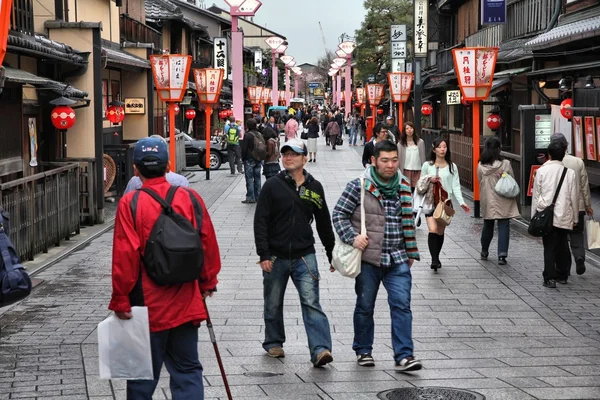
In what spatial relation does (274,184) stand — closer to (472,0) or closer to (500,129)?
(500,129)

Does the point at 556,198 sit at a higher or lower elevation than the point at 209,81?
lower

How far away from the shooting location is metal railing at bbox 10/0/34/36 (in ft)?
51.8

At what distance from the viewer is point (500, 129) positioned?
89.4ft

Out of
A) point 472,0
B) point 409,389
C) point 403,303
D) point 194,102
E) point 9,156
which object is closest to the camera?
point 409,389

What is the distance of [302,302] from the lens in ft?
25.3

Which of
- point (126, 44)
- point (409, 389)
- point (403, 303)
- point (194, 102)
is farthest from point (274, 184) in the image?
point (194, 102)

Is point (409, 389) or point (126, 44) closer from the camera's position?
point (409, 389)

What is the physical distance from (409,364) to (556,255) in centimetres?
456

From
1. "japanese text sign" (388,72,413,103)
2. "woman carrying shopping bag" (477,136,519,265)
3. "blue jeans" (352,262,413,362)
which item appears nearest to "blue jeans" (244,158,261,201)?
"woman carrying shopping bag" (477,136,519,265)

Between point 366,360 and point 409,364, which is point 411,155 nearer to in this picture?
point 366,360

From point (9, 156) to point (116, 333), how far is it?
35.7ft

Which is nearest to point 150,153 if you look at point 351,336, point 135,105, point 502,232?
point 351,336

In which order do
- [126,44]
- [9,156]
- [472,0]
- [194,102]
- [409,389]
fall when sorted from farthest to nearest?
[194,102] → [472,0] → [126,44] → [9,156] → [409,389]

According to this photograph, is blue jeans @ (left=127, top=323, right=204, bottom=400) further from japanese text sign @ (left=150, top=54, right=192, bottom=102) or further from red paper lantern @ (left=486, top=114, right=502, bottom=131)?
red paper lantern @ (left=486, top=114, right=502, bottom=131)
